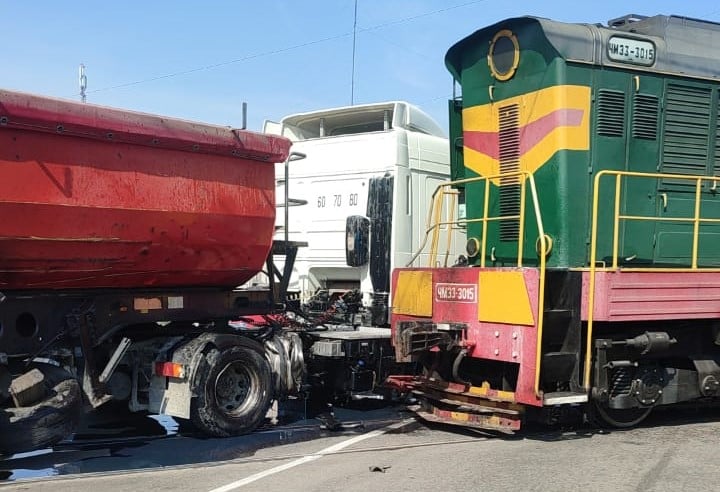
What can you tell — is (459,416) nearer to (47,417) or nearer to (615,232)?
(615,232)

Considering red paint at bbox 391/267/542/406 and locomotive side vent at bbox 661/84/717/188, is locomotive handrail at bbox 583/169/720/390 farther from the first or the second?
red paint at bbox 391/267/542/406

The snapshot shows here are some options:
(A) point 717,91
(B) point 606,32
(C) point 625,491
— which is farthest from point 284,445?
(A) point 717,91

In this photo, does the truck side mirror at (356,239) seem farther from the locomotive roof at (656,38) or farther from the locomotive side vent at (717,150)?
the locomotive side vent at (717,150)

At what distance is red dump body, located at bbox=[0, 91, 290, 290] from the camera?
5922mm

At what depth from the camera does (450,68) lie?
341 inches

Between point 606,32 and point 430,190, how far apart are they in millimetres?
3330

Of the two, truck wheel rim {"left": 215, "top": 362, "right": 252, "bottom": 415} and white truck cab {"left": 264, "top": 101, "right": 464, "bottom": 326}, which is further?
white truck cab {"left": 264, "top": 101, "right": 464, "bottom": 326}

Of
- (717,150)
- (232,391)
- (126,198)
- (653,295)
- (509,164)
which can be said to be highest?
(717,150)

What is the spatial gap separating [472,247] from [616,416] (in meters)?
2.45

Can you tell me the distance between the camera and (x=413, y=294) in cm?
789

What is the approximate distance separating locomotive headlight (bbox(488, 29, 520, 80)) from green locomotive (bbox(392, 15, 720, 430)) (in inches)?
0.7

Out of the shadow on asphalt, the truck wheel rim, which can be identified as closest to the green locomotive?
the shadow on asphalt

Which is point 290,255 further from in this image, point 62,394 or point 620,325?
point 620,325

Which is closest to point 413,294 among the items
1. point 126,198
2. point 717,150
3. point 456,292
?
point 456,292
